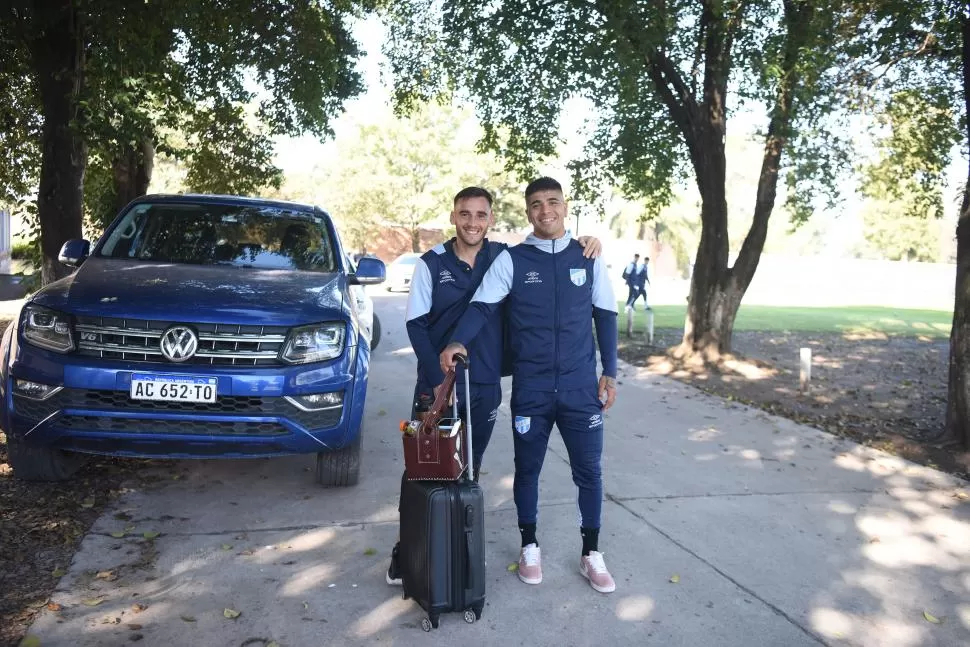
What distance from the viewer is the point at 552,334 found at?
3908mm

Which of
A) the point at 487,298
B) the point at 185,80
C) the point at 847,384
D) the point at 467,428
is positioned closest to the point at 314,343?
the point at 487,298

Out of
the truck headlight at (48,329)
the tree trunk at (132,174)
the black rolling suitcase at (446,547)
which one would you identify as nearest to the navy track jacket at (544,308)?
the black rolling suitcase at (446,547)

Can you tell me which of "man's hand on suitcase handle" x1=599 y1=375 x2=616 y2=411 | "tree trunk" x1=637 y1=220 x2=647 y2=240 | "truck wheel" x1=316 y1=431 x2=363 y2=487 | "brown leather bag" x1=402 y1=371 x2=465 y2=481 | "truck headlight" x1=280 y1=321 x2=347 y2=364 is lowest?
"truck wheel" x1=316 y1=431 x2=363 y2=487

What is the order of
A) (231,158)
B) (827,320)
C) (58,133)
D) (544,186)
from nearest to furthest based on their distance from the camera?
(544,186) → (58,133) → (231,158) → (827,320)

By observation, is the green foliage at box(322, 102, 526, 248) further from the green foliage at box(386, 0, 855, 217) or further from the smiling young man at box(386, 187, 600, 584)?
the smiling young man at box(386, 187, 600, 584)

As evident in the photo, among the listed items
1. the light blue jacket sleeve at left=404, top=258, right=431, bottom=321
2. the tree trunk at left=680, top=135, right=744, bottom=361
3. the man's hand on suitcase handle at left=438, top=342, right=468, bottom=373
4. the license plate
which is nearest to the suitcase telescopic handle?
the man's hand on suitcase handle at left=438, top=342, right=468, bottom=373

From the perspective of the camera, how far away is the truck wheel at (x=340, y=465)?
5.22 meters

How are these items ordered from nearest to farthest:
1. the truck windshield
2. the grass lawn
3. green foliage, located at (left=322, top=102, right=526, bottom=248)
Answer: the truck windshield
the grass lawn
green foliage, located at (left=322, top=102, right=526, bottom=248)

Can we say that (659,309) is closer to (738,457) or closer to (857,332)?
(857,332)

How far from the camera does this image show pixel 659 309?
86.2 ft

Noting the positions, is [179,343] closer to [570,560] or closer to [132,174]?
[570,560]

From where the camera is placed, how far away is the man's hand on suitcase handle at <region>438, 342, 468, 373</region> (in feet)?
11.9

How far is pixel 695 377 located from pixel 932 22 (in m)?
5.17

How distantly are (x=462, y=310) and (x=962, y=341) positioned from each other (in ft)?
17.5
